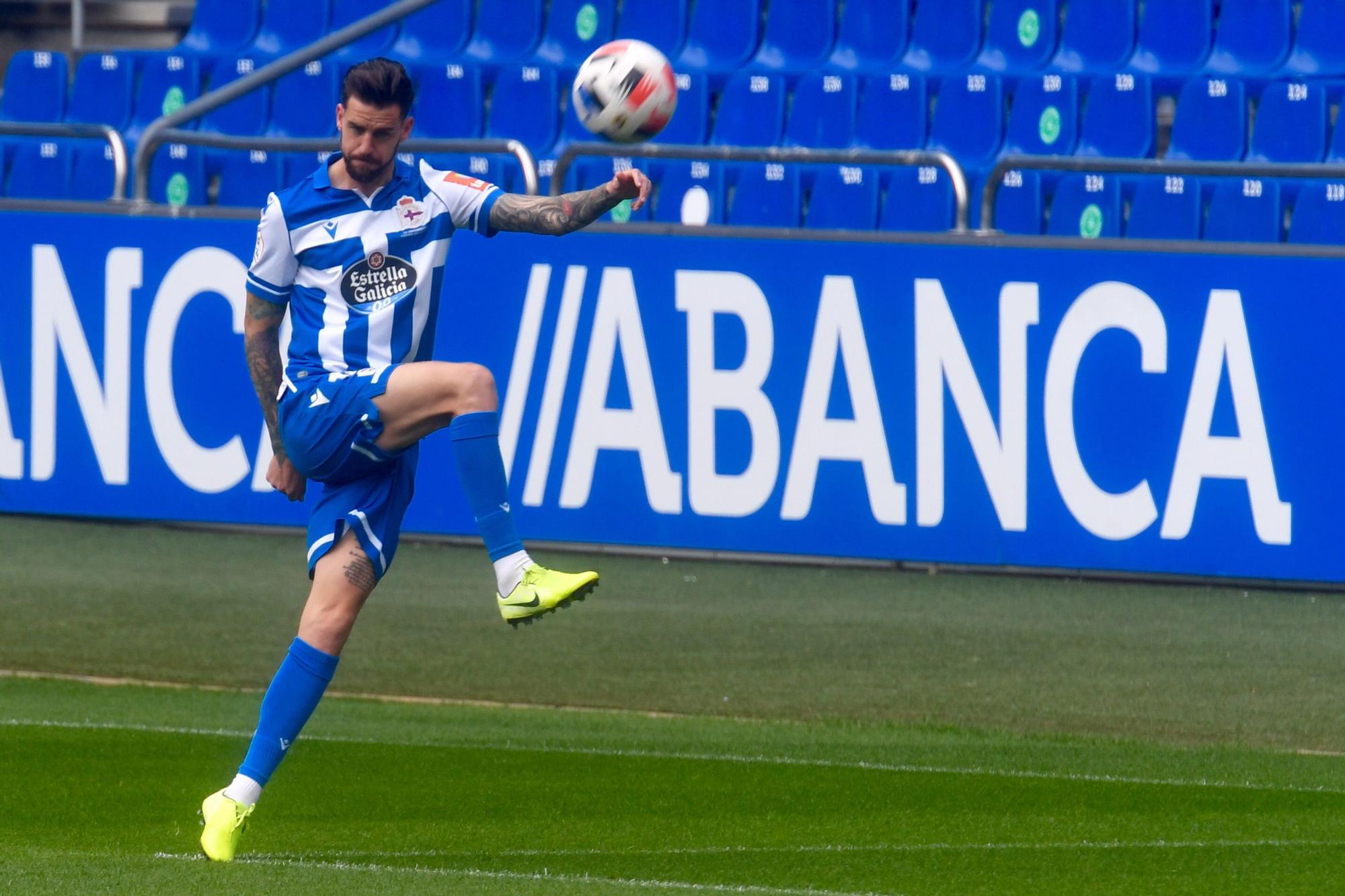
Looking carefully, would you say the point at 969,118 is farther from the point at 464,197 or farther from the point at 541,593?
the point at 541,593

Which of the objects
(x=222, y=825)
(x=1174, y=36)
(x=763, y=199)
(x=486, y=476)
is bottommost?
(x=222, y=825)

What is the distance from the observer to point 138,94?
12.2 meters

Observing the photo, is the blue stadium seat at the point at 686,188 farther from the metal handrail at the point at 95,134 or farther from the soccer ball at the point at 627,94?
the soccer ball at the point at 627,94

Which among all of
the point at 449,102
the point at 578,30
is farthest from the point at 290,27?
the point at 578,30

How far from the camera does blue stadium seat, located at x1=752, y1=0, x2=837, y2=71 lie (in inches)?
456

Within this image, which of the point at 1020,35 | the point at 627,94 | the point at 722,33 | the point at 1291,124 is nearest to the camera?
the point at 627,94

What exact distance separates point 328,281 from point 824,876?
184 centimetres

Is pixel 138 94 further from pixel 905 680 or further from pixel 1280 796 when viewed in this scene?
pixel 1280 796

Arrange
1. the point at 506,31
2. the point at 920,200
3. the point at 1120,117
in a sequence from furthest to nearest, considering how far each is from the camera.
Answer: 1. the point at 506,31
2. the point at 1120,117
3. the point at 920,200

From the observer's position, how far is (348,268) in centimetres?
480

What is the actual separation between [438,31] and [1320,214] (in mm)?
5573

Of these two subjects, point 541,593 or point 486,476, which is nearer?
point 541,593

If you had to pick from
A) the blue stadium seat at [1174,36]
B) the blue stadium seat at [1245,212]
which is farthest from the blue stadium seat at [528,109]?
the blue stadium seat at [1245,212]

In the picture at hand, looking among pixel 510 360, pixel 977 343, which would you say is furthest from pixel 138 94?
pixel 977 343
